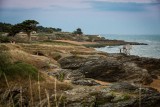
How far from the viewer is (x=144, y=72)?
25.3 meters

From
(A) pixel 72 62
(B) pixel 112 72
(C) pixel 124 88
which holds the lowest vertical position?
(B) pixel 112 72

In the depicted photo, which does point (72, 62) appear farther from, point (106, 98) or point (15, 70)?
point (106, 98)

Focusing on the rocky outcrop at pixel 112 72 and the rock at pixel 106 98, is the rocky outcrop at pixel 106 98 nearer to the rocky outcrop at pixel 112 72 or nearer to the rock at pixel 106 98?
the rock at pixel 106 98

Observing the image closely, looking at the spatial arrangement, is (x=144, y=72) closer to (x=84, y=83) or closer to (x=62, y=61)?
(x=62, y=61)

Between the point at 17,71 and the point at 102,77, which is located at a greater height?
the point at 17,71

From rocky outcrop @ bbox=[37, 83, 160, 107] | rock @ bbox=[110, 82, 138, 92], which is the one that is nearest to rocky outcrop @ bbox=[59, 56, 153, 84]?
rock @ bbox=[110, 82, 138, 92]

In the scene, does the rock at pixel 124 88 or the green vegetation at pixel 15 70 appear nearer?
the rock at pixel 124 88

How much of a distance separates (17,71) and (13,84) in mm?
806

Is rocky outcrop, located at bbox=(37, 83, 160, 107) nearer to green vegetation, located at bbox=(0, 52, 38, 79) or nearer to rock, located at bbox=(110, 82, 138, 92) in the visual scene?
rock, located at bbox=(110, 82, 138, 92)

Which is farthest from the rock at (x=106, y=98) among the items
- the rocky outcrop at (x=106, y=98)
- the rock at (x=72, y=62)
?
the rock at (x=72, y=62)

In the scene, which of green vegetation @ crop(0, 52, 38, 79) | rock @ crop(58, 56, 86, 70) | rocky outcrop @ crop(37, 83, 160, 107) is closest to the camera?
rocky outcrop @ crop(37, 83, 160, 107)

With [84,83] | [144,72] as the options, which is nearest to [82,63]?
[144,72]

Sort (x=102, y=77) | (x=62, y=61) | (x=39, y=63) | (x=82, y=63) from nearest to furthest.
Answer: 1. (x=39, y=63)
2. (x=102, y=77)
3. (x=82, y=63)
4. (x=62, y=61)

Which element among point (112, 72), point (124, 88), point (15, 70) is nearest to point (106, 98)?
point (124, 88)
